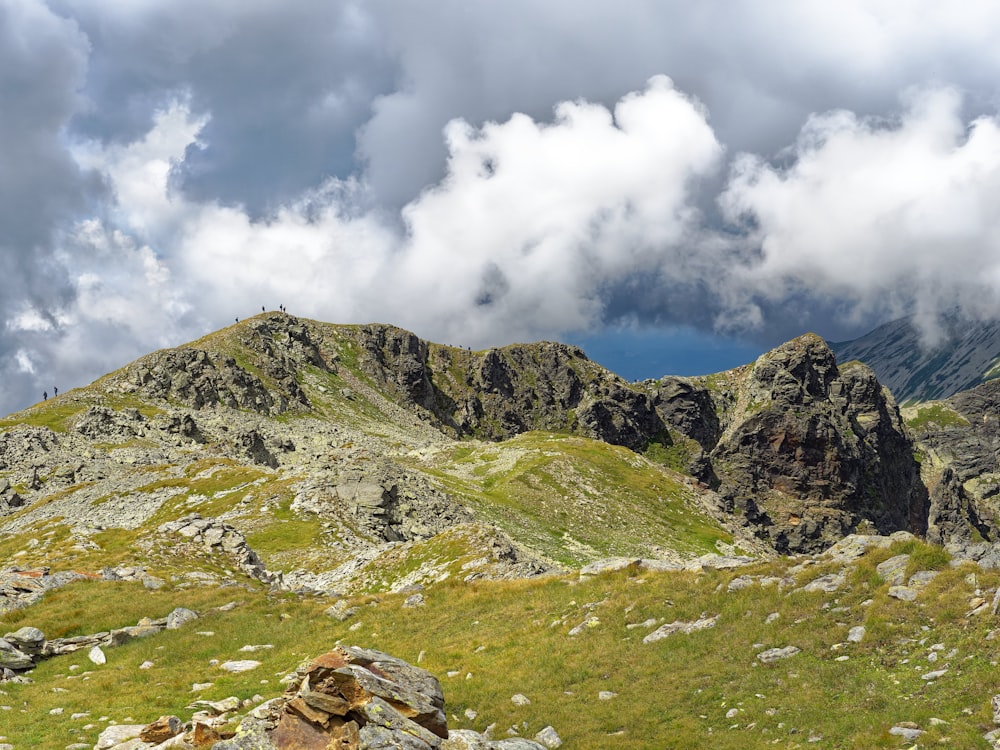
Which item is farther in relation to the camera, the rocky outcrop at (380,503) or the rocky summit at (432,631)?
the rocky outcrop at (380,503)

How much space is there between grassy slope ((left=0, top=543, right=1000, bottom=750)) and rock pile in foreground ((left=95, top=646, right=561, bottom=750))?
4.57 metres

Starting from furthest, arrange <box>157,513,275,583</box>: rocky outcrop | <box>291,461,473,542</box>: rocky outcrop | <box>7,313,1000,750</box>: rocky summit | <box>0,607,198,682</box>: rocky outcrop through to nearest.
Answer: <box>291,461,473,542</box>: rocky outcrop
<box>157,513,275,583</box>: rocky outcrop
<box>0,607,198,682</box>: rocky outcrop
<box>7,313,1000,750</box>: rocky summit

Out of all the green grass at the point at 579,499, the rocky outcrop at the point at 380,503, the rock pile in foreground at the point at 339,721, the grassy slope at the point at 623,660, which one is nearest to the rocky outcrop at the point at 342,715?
the rock pile in foreground at the point at 339,721

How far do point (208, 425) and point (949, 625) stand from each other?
144 meters

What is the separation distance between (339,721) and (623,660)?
42.9 ft

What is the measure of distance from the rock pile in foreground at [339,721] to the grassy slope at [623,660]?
4571mm

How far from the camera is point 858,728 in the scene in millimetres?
16984

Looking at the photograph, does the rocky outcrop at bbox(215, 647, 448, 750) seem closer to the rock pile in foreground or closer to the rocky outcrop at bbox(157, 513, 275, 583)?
the rock pile in foreground

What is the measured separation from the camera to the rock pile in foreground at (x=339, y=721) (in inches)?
593

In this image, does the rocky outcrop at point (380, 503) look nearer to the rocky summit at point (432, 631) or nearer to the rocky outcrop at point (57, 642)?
the rocky summit at point (432, 631)

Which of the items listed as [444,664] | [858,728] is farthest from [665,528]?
[858,728]

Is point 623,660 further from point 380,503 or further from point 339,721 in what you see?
point 380,503

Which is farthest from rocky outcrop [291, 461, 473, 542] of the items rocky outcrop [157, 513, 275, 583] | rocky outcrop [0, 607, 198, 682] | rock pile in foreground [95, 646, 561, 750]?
rock pile in foreground [95, 646, 561, 750]

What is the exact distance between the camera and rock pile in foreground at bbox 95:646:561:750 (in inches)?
593
